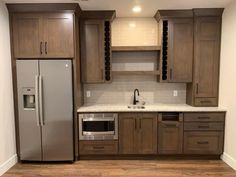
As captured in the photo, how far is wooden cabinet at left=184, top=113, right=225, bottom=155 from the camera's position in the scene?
3410 mm

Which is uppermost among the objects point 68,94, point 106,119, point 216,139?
point 68,94

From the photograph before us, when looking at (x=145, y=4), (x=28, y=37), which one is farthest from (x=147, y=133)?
(x=28, y=37)

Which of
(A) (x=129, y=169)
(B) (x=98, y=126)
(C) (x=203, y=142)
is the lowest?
(A) (x=129, y=169)

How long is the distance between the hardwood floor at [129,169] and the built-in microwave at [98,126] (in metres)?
0.45

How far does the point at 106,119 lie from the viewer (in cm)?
343

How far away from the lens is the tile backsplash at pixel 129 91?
4.06 meters

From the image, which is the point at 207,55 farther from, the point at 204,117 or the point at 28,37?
the point at 28,37

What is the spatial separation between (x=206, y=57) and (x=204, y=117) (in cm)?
110

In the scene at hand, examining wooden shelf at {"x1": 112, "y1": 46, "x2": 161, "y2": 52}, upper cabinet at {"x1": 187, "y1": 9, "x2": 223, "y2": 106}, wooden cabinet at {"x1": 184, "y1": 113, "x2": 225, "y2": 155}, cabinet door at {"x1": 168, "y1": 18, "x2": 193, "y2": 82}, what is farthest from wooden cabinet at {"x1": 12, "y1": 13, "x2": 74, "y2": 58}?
wooden cabinet at {"x1": 184, "y1": 113, "x2": 225, "y2": 155}

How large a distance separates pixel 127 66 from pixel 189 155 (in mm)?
2049

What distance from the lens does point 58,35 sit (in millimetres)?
3289

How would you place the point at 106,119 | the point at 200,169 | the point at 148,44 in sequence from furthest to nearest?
the point at 148,44, the point at 106,119, the point at 200,169

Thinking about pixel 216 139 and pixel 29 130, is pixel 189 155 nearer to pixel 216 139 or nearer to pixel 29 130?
pixel 216 139

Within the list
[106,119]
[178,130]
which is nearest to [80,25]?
[106,119]
